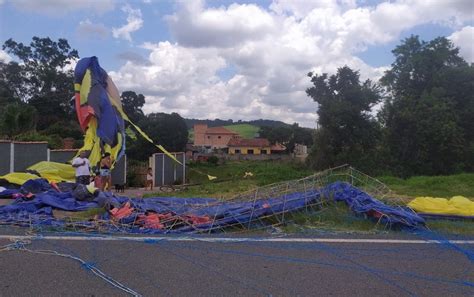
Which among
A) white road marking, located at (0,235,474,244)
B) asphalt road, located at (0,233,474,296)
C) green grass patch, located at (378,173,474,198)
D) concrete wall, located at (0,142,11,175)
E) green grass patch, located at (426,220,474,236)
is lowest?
asphalt road, located at (0,233,474,296)

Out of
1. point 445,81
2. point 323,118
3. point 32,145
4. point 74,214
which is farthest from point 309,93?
point 74,214

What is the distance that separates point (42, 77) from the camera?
57969 millimetres

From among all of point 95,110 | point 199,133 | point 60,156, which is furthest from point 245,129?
point 95,110

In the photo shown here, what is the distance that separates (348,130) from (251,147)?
45.9 meters

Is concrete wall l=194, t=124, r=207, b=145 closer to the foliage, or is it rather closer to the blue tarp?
the foliage

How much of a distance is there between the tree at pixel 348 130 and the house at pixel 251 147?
140ft

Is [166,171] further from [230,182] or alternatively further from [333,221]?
[333,221]

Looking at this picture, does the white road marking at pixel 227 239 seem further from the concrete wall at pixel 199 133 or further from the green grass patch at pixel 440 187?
the concrete wall at pixel 199 133

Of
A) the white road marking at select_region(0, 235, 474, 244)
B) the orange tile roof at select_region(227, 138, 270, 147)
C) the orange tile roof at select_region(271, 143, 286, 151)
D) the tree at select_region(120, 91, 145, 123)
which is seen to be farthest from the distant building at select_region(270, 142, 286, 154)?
the white road marking at select_region(0, 235, 474, 244)

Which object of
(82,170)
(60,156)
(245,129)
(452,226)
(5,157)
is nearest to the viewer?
(452,226)

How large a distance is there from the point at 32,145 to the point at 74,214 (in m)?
8.61

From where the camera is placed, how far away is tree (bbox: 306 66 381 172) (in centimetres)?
3569

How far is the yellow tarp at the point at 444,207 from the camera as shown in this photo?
8414 millimetres

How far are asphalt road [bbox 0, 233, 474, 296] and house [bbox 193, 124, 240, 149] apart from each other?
3721 inches
